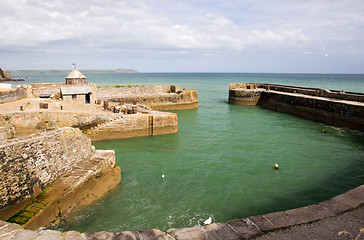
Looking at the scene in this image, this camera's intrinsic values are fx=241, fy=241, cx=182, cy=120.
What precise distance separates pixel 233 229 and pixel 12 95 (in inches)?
927

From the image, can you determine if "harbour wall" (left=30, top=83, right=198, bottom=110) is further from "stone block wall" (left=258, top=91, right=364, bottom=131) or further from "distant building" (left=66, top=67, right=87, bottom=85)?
"stone block wall" (left=258, top=91, right=364, bottom=131)

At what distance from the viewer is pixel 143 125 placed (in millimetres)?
16750

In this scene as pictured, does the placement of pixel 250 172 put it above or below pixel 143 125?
below

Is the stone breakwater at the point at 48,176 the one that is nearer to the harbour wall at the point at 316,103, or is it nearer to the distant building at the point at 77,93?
the distant building at the point at 77,93

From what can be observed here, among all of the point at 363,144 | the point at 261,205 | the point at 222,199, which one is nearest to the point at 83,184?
the point at 222,199

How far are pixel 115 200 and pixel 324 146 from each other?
498 inches

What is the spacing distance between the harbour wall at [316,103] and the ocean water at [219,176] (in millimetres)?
2493

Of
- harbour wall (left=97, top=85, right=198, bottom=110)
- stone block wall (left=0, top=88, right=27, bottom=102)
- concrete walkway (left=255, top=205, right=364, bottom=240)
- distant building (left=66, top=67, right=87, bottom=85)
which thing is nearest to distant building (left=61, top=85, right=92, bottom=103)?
distant building (left=66, top=67, right=87, bottom=85)

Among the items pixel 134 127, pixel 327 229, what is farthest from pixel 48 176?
pixel 134 127

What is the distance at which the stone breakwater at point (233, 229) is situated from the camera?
4191 mm

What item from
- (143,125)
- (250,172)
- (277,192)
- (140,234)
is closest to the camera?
(140,234)

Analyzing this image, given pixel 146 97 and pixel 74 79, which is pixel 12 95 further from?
pixel 146 97

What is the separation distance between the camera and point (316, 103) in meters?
23.4

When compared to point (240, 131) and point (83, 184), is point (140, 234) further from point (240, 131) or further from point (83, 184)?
point (240, 131)
